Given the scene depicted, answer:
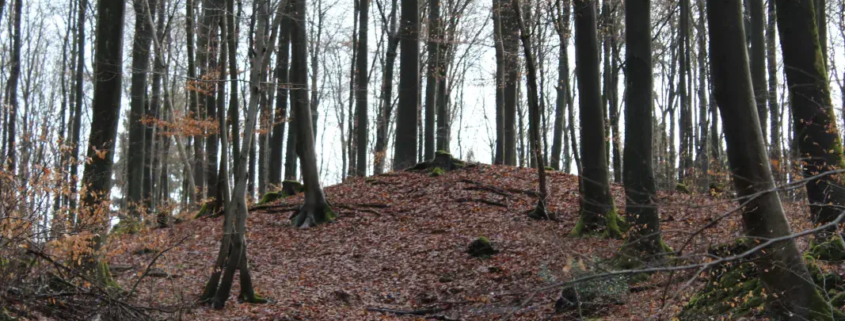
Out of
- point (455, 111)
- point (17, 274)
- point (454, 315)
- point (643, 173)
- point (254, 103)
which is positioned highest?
point (455, 111)

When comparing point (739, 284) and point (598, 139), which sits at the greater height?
point (598, 139)

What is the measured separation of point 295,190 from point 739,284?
11.9 meters

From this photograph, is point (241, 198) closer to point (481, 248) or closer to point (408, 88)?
point (481, 248)

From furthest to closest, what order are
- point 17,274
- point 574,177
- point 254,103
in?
point 574,177, point 254,103, point 17,274

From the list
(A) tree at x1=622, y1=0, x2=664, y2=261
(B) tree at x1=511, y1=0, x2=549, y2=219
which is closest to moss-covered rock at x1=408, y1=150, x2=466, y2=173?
(B) tree at x1=511, y1=0, x2=549, y2=219

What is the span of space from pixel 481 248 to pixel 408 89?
654 cm

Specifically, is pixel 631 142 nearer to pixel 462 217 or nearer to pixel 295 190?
pixel 462 217

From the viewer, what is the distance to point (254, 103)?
9000 mm

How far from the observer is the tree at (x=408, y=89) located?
1683 cm

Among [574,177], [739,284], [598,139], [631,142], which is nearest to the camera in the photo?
[739,284]

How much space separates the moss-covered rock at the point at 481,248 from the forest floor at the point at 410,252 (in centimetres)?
21

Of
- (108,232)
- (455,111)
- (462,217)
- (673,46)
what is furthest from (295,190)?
(455,111)

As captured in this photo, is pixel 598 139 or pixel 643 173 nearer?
pixel 643 173

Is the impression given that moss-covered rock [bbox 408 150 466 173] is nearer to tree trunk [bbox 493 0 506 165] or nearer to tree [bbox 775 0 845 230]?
tree trunk [bbox 493 0 506 165]
